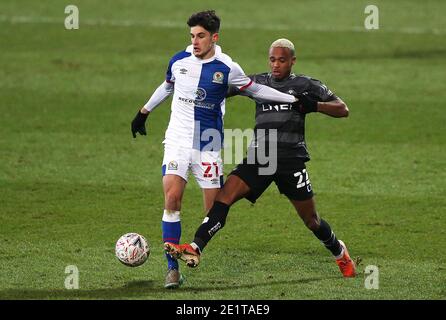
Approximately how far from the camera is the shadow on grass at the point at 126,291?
9.20m

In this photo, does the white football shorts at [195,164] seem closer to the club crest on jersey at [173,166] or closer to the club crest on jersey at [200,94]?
the club crest on jersey at [173,166]

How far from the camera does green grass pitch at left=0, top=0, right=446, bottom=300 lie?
10195 mm

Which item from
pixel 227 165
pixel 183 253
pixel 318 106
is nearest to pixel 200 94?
pixel 318 106

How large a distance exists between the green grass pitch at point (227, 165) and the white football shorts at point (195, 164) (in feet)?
3.27

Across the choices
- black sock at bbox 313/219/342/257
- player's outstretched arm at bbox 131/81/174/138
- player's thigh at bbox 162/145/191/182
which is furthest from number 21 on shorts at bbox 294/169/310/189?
player's outstretched arm at bbox 131/81/174/138

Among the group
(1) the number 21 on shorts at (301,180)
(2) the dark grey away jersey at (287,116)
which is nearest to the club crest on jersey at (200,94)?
(2) the dark grey away jersey at (287,116)

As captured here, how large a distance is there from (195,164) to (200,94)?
0.67 meters

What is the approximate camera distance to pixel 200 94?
9.80m

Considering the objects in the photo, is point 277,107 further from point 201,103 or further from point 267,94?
point 201,103

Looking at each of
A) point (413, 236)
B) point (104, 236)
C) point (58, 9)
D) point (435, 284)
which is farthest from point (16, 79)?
point (435, 284)

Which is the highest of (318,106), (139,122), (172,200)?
(318,106)

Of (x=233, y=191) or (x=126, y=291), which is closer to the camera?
(x=126, y=291)
